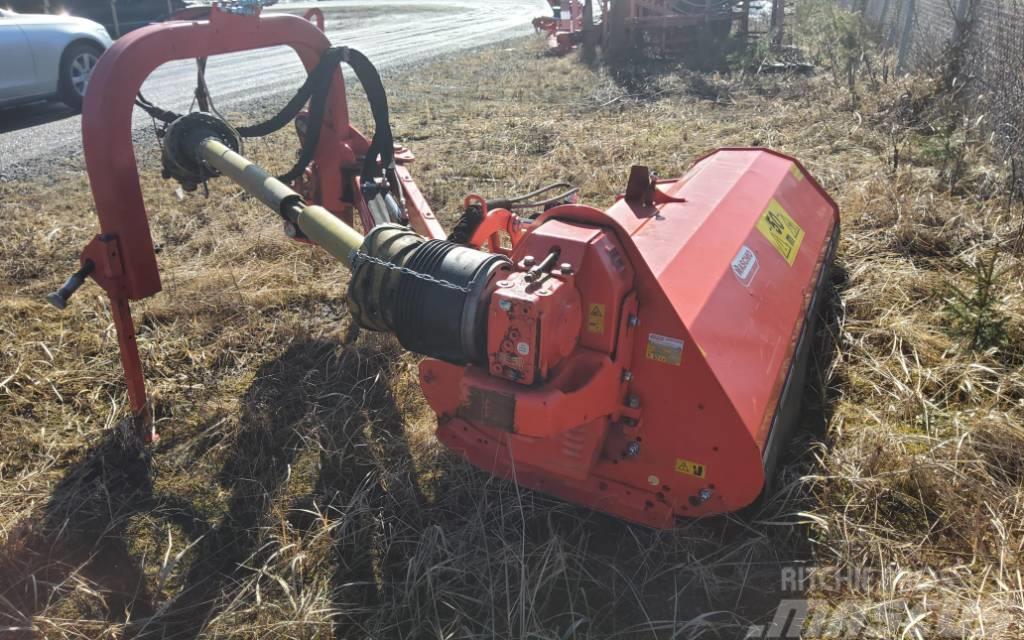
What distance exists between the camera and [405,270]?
2.28 meters

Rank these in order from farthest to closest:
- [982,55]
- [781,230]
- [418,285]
A: [982,55] → [781,230] → [418,285]

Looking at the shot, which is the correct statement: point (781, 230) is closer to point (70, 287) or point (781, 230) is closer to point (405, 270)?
→ point (405, 270)

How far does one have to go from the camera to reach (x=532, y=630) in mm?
2252

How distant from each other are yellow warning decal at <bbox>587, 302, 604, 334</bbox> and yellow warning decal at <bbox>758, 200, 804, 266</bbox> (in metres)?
1.40

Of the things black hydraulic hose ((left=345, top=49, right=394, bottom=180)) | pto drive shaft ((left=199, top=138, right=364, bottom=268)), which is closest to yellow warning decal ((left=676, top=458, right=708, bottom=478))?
pto drive shaft ((left=199, top=138, right=364, bottom=268))

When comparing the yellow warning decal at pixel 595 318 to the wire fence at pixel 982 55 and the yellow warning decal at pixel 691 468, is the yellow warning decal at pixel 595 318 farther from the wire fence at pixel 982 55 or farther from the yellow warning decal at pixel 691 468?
the wire fence at pixel 982 55

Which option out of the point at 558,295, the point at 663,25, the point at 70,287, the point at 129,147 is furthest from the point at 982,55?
the point at 70,287

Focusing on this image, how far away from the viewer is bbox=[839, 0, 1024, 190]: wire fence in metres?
5.41

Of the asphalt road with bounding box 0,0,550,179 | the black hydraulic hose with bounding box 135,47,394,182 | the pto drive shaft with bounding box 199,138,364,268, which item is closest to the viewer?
the pto drive shaft with bounding box 199,138,364,268

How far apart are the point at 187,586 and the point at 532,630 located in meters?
1.19

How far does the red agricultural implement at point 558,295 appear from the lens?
7.16 feet

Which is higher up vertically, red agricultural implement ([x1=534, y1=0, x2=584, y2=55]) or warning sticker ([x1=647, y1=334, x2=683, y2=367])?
red agricultural implement ([x1=534, y1=0, x2=584, y2=55])

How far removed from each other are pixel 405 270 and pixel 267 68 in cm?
1176

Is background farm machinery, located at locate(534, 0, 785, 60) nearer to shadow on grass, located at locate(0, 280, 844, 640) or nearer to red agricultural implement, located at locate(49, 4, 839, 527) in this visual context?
red agricultural implement, located at locate(49, 4, 839, 527)
